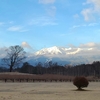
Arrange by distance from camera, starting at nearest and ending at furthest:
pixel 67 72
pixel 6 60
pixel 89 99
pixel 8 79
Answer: pixel 89 99 < pixel 8 79 < pixel 6 60 < pixel 67 72

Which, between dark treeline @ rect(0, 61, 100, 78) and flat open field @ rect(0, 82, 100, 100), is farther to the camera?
dark treeline @ rect(0, 61, 100, 78)

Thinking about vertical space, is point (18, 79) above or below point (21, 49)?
below

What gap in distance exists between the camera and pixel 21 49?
420ft

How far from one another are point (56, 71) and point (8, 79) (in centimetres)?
8170

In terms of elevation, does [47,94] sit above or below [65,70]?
below

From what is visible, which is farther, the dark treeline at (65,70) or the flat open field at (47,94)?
the dark treeline at (65,70)

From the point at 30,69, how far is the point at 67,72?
2474 cm

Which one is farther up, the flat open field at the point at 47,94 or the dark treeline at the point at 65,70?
the dark treeline at the point at 65,70

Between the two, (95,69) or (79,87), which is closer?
(79,87)

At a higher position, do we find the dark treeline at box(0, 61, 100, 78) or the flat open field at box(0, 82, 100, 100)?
the dark treeline at box(0, 61, 100, 78)

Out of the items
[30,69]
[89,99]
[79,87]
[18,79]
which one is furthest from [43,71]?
[89,99]

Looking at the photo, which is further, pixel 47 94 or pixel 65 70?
pixel 65 70

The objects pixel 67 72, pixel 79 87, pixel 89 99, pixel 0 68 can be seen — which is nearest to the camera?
pixel 89 99

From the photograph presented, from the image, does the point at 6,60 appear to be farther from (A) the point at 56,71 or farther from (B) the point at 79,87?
(B) the point at 79,87
